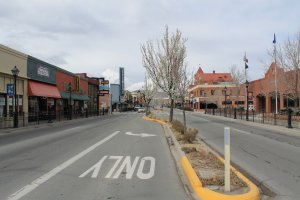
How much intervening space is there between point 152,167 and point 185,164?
93 centimetres

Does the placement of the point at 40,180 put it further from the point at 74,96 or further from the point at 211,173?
the point at 74,96

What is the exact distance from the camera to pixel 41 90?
4038 cm

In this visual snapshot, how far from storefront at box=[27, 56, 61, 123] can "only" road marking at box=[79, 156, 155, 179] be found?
76.2 ft

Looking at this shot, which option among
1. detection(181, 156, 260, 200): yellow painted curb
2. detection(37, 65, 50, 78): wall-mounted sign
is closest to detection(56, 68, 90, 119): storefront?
detection(37, 65, 50, 78): wall-mounted sign

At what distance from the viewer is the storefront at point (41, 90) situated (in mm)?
37594

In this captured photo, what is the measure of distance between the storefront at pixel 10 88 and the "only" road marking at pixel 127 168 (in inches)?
746

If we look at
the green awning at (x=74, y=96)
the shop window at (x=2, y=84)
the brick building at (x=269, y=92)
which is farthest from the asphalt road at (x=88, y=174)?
the brick building at (x=269, y=92)

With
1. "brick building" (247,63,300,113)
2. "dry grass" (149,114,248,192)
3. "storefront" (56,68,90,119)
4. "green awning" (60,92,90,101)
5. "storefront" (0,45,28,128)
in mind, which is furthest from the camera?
"brick building" (247,63,300,113)

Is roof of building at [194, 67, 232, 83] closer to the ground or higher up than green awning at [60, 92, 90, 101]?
higher up

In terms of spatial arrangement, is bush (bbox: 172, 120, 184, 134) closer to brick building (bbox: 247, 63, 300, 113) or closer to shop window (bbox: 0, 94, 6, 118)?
shop window (bbox: 0, 94, 6, 118)

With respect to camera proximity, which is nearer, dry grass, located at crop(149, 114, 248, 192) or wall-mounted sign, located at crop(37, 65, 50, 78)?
dry grass, located at crop(149, 114, 248, 192)

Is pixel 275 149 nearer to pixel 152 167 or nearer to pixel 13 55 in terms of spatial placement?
pixel 152 167

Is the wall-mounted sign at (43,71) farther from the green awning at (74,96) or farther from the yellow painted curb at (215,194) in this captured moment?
the yellow painted curb at (215,194)

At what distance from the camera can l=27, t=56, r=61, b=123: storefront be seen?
37.6m
